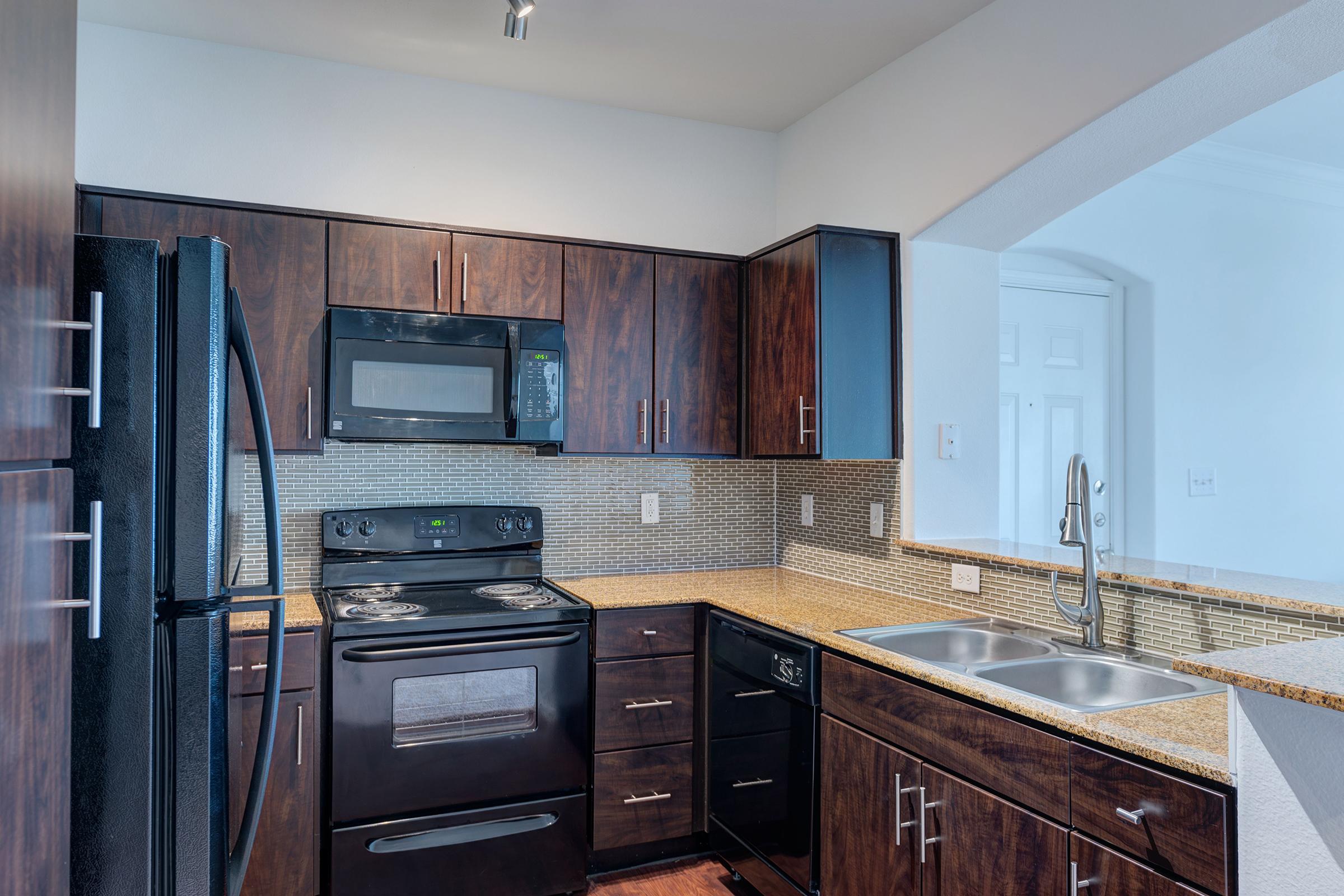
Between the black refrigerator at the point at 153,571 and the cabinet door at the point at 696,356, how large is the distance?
186 centimetres

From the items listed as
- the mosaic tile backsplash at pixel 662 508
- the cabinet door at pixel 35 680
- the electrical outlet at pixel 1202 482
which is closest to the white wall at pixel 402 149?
the mosaic tile backsplash at pixel 662 508

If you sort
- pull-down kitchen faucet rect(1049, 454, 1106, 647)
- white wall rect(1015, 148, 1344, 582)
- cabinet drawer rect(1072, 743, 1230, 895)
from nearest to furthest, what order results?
cabinet drawer rect(1072, 743, 1230, 895), pull-down kitchen faucet rect(1049, 454, 1106, 647), white wall rect(1015, 148, 1344, 582)

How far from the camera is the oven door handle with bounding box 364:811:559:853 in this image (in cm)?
242

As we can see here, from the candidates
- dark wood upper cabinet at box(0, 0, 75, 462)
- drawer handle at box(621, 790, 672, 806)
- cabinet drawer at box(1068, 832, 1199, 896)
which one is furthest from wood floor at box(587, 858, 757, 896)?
dark wood upper cabinet at box(0, 0, 75, 462)

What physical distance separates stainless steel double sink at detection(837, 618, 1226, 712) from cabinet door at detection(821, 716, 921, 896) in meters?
0.24

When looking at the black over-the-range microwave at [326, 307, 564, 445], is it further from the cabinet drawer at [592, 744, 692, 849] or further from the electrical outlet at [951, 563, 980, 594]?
the electrical outlet at [951, 563, 980, 594]

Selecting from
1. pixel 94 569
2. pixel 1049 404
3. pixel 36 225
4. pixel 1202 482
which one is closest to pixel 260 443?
pixel 94 569

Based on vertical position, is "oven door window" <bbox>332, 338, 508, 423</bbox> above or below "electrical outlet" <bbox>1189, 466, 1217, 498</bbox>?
above

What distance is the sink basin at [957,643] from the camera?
2238 millimetres

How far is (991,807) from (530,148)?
2596mm

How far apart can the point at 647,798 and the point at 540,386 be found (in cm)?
136

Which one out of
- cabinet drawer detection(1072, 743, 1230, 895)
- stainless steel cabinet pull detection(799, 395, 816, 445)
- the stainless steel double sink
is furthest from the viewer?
stainless steel cabinet pull detection(799, 395, 816, 445)

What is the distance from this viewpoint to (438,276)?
9.14 ft

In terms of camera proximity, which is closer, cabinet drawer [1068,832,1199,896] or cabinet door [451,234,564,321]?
cabinet drawer [1068,832,1199,896]
